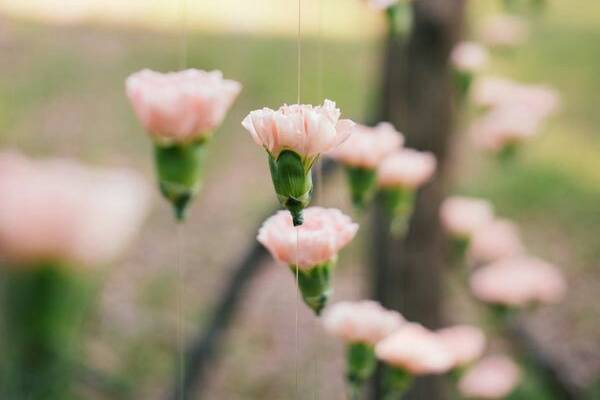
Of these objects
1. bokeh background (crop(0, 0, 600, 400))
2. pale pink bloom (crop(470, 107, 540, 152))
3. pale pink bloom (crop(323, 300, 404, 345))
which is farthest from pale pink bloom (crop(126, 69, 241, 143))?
bokeh background (crop(0, 0, 600, 400))

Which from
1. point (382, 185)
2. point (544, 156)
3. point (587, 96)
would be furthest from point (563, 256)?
point (382, 185)

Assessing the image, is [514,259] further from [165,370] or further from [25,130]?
[25,130]

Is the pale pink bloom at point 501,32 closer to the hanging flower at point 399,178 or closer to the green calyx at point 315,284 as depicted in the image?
the hanging flower at point 399,178

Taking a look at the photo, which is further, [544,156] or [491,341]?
[544,156]

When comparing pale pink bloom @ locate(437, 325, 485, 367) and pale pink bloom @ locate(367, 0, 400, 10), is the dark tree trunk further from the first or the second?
pale pink bloom @ locate(367, 0, 400, 10)

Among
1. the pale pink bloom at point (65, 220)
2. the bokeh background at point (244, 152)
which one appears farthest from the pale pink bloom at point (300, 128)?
the bokeh background at point (244, 152)

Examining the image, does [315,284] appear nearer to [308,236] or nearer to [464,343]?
[308,236]

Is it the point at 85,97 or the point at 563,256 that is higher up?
the point at 85,97
